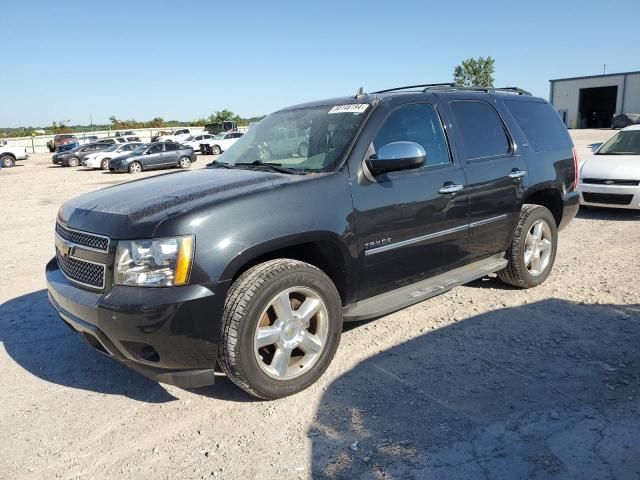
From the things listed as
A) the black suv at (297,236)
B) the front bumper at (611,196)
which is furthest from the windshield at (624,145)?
the black suv at (297,236)

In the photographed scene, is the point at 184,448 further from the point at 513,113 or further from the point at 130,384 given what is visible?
the point at 513,113

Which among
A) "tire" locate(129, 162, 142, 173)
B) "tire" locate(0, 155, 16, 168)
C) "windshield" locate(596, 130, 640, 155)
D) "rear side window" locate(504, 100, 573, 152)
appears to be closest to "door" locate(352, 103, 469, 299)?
"rear side window" locate(504, 100, 573, 152)

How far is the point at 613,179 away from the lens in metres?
8.40

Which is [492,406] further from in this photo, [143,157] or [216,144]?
[216,144]

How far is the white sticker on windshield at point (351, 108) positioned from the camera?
3.81 metres

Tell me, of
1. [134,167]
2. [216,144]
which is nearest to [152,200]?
[134,167]

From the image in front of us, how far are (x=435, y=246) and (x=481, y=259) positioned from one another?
0.86m

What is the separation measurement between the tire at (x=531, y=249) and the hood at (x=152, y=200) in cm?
253

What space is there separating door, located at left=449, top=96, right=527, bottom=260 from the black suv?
2cm

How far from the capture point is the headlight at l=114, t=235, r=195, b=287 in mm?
2732

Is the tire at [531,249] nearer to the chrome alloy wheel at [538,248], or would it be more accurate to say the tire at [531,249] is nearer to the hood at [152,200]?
the chrome alloy wheel at [538,248]

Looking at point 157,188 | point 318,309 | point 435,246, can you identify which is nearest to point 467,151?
point 435,246

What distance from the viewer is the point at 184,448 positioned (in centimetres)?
278

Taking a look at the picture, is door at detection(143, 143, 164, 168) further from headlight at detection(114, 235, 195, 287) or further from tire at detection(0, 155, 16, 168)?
headlight at detection(114, 235, 195, 287)
